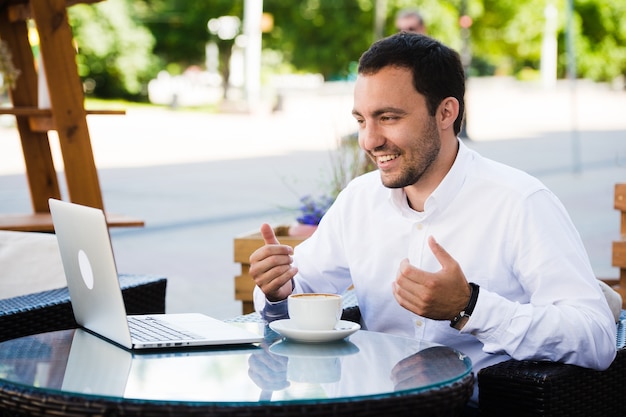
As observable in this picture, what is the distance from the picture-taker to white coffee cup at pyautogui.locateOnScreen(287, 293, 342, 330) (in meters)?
2.47

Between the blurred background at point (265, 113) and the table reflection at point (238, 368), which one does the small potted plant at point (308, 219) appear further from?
the table reflection at point (238, 368)

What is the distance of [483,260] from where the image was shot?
2783mm

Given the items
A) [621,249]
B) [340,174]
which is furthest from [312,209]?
[621,249]

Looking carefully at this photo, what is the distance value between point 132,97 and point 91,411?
39747 mm

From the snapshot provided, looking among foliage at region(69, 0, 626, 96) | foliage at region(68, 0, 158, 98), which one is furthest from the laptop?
foliage at region(68, 0, 158, 98)

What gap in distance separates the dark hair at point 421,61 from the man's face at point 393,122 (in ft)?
0.06

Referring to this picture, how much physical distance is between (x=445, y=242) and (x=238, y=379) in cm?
94

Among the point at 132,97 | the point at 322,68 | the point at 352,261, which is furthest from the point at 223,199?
the point at 322,68

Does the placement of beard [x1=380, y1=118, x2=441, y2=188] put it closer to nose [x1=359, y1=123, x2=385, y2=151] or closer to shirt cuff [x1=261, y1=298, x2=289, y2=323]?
nose [x1=359, y1=123, x2=385, y2=151]

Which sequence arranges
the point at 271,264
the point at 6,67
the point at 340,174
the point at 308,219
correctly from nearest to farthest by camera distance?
the point at 271,264
the point at 6,67
the point at 308,219
the point at 340,174

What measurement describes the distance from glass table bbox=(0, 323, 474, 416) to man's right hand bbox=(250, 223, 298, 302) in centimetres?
29

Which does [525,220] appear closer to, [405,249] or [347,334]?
[405,249]

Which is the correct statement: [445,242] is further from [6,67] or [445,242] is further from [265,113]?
[265,113]

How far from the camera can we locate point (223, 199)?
40.5 ft
